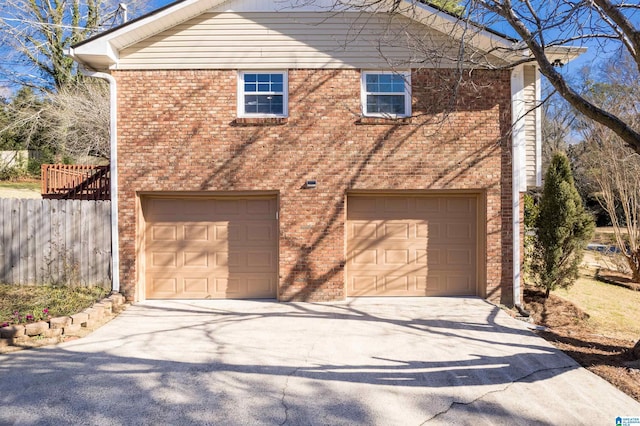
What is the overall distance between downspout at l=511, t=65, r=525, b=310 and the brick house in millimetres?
21

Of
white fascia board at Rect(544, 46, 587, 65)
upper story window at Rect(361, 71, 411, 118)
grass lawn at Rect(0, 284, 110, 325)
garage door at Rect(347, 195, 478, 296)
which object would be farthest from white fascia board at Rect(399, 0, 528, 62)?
grass lawn at Rect(0, 284, 110, 325)

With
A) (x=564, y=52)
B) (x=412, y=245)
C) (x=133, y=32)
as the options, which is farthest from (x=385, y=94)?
(x=133, y=32)

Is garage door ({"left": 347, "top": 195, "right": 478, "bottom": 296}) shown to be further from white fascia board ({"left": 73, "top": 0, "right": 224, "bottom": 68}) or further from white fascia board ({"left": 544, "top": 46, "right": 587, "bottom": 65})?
white fascia board ({"left": 73, "top": 0, "right": 224, "bottom": 68})

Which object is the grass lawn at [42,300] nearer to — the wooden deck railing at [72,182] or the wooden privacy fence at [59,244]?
the wooden privacy fence at [59,244]

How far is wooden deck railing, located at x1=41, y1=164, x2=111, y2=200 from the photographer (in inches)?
400

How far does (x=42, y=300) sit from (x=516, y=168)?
9383 millimetres

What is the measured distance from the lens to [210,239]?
28.8 ft

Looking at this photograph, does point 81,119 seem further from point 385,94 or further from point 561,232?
→ point 561,232

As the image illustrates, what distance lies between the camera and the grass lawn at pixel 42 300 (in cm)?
678

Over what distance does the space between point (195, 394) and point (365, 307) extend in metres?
4.27

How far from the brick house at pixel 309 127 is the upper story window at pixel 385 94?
0.10 feet

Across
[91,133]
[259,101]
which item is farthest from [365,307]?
[91,133]

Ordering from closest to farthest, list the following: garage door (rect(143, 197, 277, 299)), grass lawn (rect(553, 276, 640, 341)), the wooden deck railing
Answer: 1. grass lawn (rect(553, 276, 640, 341))
2. garage door (rect(143, 197, 277, 299))
3. the wooden deck railing

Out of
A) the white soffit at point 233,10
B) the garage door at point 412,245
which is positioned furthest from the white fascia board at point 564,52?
the garage door at point 412,245
